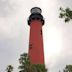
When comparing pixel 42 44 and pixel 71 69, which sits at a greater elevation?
pixel 42 44

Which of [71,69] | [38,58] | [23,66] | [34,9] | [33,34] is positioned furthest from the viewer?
[34,9]

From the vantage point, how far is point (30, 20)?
52.2 metres

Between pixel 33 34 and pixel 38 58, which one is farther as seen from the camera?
pixel 33 34

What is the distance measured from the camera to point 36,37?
48.8m

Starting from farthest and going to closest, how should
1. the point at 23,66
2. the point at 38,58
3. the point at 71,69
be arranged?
the point at 38,58 → the point at 23,66 → the point at 71,69

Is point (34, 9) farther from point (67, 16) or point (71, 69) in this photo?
point (67, 16)

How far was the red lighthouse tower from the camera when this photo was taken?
46572 mm

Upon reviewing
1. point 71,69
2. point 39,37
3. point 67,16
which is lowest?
point 71,69

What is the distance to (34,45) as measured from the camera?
48000 millimetres

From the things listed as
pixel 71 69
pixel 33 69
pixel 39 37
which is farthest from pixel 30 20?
pixel 71 69

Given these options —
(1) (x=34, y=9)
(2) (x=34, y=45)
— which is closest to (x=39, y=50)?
(2) (x=34, y=45)

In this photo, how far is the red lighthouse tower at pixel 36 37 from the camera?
4657 cm

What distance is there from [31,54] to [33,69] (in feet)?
48.6

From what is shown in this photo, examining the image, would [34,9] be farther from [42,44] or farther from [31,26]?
[42,44]
